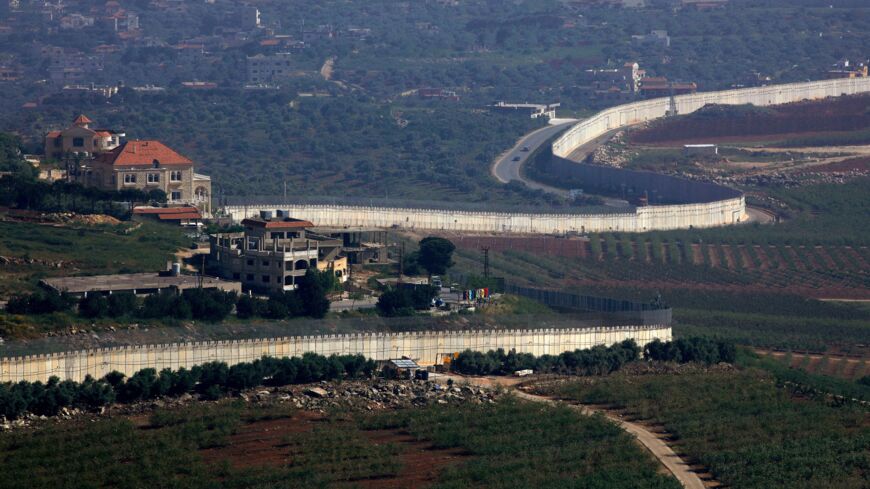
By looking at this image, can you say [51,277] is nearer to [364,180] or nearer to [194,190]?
[194,190]

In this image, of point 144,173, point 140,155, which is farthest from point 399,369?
point 140,155

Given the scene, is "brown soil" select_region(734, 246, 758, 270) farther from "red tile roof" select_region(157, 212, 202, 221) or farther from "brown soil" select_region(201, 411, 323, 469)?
"brown soil" select_region(201, 411, 323, 469)

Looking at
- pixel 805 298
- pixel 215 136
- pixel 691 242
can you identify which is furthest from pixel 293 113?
pixel 805 298

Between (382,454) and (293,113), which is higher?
(293,113)

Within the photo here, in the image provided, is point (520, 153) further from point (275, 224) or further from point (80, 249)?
point (80, 249)

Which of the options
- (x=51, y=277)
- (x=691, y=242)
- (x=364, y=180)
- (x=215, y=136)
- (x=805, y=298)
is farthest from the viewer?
(x=215, y=136)

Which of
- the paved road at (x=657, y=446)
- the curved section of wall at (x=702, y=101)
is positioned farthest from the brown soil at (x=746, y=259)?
the paved road at (x=657, y=446)

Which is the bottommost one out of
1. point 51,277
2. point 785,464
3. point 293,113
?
point 785,464
